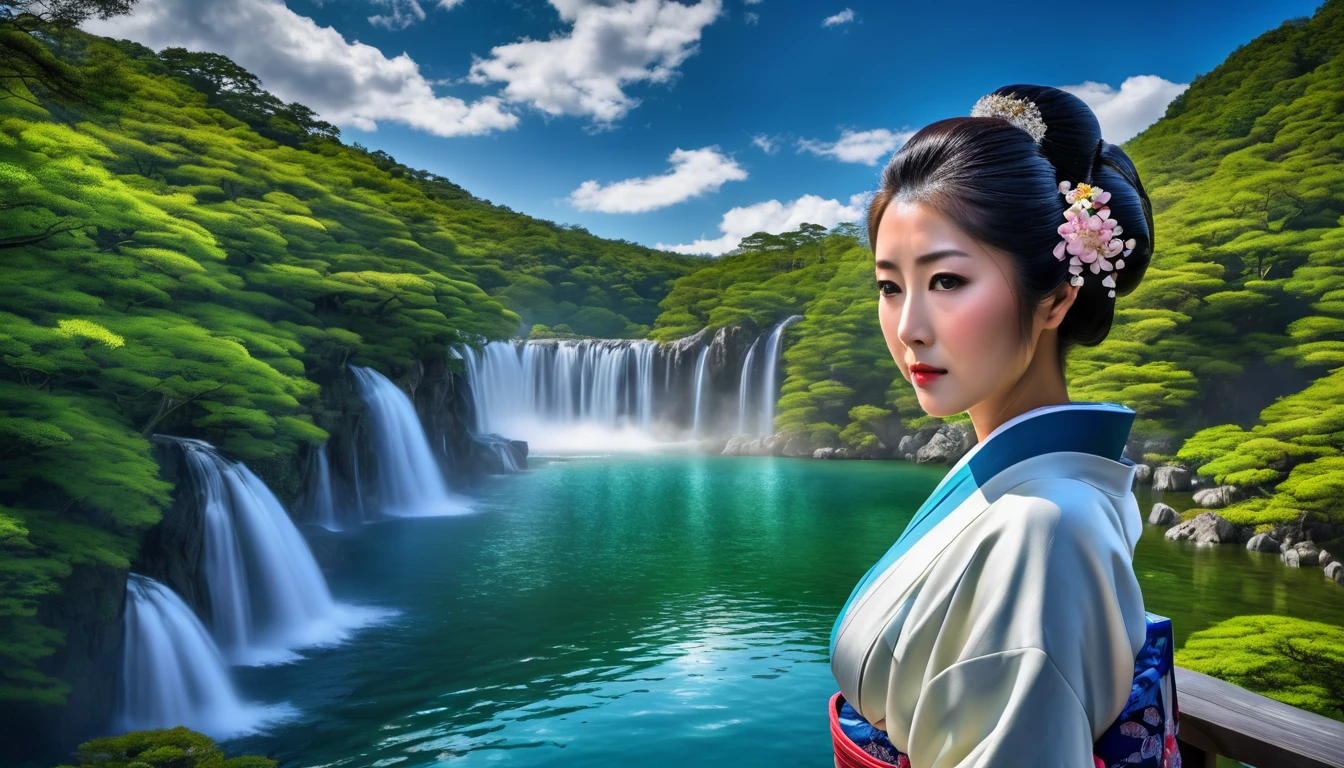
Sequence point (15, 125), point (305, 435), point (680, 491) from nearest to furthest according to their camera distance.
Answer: point (15, 125) → point (305, 435) → point (680, 491)

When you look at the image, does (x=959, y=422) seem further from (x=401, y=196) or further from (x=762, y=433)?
(x=401, y=196)

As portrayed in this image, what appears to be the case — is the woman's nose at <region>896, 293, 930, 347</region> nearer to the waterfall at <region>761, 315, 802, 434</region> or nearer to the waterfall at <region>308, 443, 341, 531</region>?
the waterfall at <region>308, 443, 341, 531</region>

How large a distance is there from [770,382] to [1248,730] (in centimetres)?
2330

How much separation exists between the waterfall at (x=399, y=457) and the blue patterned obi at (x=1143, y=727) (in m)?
12.0

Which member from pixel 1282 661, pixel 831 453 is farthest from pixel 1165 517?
pixel 831 453

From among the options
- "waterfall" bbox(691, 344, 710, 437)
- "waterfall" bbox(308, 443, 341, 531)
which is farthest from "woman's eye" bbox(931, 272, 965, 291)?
"waterfall" bbox(691, 344, 710, 437)

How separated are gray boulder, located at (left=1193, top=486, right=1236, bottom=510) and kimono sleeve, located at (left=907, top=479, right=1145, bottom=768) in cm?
1237

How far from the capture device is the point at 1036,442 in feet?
3.03

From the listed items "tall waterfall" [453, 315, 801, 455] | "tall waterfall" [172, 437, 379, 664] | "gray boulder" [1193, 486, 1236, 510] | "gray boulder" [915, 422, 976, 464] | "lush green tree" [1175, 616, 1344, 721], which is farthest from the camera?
"tall waterfall" [453, 315, 801, 455]

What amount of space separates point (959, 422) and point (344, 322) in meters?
13.4

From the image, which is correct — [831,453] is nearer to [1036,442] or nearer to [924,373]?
[924,373]

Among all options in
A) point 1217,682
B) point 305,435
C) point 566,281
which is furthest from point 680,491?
point 566,281

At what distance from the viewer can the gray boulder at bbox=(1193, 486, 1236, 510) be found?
10.9 m

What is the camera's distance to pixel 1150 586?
7.70m
